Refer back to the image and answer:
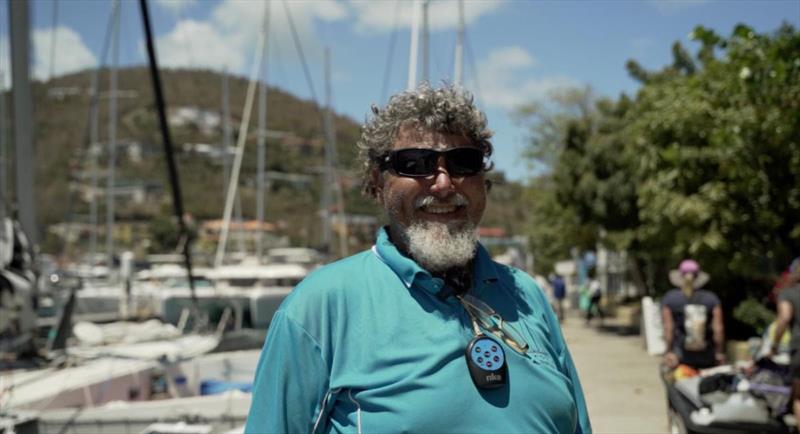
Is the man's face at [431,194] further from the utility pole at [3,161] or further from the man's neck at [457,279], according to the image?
the utility pole at [3,161]

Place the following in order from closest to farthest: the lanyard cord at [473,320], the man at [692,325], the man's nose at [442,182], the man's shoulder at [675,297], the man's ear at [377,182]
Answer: the lanyard cord at [473,320]
the man's nose at [442,182]
the man's ear at [377,182]
the man at [692,325]
the man's shoulder at [675,297]

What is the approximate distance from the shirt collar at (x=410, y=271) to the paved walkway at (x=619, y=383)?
2.07 meters

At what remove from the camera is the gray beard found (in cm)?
208


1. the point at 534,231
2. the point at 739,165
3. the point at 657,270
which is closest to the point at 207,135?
the point at 534,231

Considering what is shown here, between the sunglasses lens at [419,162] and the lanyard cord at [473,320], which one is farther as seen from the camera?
the sunglasses lens at [419,162]

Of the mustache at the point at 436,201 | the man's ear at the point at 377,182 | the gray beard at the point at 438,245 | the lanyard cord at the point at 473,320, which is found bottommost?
the lanyard cord at the point at 473,320

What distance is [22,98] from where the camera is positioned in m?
8.70

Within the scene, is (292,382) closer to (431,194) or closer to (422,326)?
(422,326)

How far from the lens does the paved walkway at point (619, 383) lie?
15.4ft

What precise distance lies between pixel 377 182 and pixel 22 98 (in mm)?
7585

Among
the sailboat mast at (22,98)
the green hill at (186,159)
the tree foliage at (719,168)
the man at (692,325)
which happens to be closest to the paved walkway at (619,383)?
the man at (692,325)

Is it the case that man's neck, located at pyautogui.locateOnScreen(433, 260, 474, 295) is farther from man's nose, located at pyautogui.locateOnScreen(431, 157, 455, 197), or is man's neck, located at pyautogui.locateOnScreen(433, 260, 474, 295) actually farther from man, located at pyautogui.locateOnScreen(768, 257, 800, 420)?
man, located at pyautogui.locateOnScreen(768, 257, 800, 420)

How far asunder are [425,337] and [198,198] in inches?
3950

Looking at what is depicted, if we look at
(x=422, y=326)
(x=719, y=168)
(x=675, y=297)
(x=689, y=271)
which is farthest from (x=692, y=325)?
(x=422, y=326)
